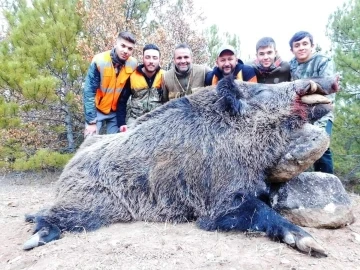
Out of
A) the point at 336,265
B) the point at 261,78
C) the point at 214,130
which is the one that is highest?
the point at 261,78

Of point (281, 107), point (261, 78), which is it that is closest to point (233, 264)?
point (281, 107)

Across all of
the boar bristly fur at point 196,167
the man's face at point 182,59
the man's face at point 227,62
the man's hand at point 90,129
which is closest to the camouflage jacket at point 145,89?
the man's face at point 182,59

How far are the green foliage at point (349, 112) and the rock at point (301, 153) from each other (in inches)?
212

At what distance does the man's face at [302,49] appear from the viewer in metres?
4.44

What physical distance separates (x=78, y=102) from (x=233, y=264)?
251 inches

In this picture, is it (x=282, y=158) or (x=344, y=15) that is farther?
(x=344, y=15)

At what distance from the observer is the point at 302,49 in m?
4.46

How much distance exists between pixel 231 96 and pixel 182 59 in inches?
61.5

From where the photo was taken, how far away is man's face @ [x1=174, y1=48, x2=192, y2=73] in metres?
4.94

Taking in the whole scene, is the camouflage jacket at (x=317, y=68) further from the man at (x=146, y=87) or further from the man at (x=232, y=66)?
the man at (x=146, y=87)

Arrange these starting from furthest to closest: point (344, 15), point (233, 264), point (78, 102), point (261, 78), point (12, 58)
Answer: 1. point (344, 15)
2. point (78, 102)
3. point (12, 58)
4. point (261, 78)
5. point (233, 264)

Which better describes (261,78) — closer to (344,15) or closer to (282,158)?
(282,158)

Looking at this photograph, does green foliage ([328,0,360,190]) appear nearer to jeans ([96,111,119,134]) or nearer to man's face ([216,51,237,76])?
man's face ([216,51,237,76])

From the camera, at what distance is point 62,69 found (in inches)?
318
